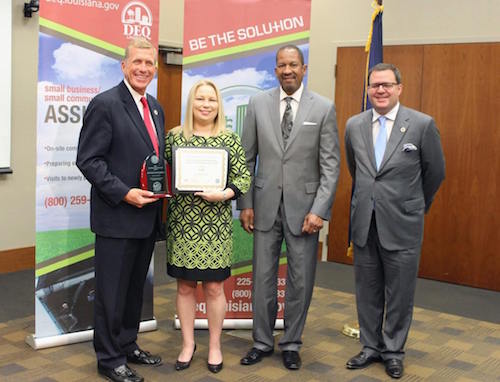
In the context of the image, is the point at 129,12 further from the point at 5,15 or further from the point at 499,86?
the point at 499,86

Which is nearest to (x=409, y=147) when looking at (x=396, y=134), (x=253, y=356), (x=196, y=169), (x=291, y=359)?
(x=396, y=134)

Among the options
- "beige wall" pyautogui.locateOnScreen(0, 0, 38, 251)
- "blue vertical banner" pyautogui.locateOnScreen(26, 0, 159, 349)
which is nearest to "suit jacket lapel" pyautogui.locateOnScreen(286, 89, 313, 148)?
"blue vertical banner" pyautogui.locateOnScreen(26, 0, 159, 349)

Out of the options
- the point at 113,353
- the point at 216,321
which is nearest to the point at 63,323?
the point at 113,353

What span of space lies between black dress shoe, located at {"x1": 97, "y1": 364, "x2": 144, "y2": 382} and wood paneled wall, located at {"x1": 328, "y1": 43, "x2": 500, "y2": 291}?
11.3ft

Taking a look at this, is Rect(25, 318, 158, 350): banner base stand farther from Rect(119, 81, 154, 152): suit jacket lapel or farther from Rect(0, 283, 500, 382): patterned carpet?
Rect(119, 81, 154, 152): suit jacket lapel

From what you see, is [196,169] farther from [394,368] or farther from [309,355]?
[394,368]

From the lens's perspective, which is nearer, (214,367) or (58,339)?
(214,367)

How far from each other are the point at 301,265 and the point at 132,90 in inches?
51.2

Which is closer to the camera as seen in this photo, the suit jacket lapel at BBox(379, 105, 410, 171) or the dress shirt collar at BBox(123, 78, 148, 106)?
the dress shirt collar at BBox(123, 78, 148, 106)

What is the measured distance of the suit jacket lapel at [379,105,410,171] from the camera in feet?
10.9

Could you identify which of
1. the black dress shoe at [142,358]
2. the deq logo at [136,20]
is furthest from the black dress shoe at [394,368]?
the deq logo at [136,20]

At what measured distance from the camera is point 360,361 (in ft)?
11.4

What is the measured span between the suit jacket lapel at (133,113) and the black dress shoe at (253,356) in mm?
1268

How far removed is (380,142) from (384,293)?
34.1 inches
